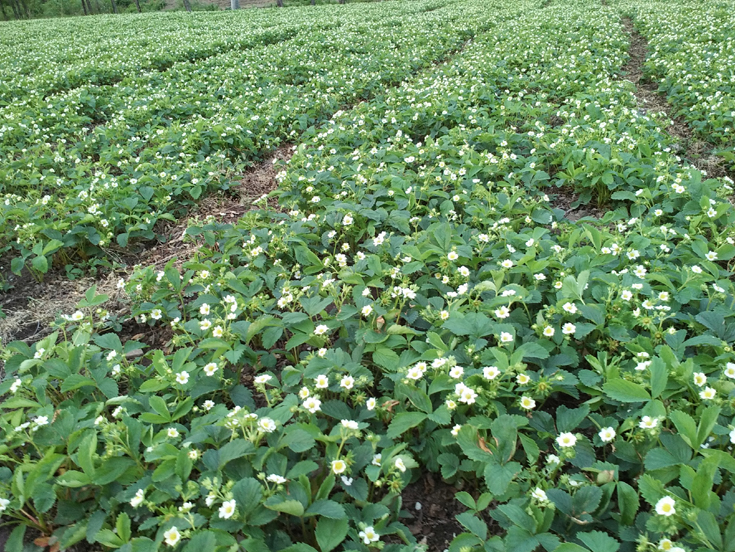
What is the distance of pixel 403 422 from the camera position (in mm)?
2061

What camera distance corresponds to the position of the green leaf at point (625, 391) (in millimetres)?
1956

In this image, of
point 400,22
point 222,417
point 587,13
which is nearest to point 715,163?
point 222,417

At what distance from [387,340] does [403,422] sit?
57cm

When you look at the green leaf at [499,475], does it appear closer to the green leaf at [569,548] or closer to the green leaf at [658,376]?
the green leaf at [569,548]

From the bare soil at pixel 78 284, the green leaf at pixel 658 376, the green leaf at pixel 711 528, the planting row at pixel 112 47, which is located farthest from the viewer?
the planting row at pixel 112 47

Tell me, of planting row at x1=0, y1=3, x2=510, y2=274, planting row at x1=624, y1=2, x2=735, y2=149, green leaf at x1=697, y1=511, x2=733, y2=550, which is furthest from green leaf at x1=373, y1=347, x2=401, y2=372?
planting row at x1=624, y1=2, x2=735, y2=149

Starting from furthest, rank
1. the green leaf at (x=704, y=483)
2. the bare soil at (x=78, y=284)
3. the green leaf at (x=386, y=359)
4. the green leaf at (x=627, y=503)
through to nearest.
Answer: the bare soil at (x=78, y=284)
the green leaf at (x=386, y=359)
the green leaf at (x=627, y=503)
the green leaf at (x=704, y=483)

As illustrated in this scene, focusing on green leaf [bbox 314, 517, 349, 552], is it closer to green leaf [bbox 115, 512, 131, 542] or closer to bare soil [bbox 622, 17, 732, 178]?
green leaf [bbox 115, 512, 131, 542]

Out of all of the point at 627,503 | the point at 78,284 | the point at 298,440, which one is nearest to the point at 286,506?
the point at 298,440

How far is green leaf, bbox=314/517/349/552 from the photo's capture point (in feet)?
5.27

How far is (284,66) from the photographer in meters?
10.2

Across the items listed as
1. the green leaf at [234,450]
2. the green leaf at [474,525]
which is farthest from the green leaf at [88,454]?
the green leaf at [474,525]

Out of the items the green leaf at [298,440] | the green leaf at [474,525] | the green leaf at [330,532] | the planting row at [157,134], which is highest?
the planting row at [157,134]

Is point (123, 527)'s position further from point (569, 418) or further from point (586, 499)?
point (569, 418)
